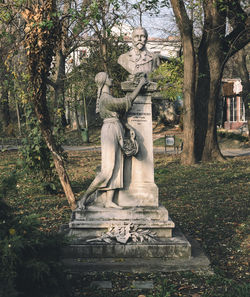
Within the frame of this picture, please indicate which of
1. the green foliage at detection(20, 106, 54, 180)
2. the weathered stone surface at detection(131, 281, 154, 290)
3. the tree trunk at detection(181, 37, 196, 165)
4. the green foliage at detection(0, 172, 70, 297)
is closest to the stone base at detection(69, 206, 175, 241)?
the weathered stone surface at detection(131, 281, 154, 290)

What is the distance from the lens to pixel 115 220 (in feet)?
19.6

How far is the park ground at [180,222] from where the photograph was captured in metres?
4.37

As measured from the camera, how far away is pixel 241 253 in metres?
6.36

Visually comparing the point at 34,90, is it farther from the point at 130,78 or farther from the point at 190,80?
the point at 190,80

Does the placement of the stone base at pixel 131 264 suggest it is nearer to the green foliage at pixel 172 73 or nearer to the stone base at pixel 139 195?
the stone base at pixel 139 195

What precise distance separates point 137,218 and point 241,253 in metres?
1.82

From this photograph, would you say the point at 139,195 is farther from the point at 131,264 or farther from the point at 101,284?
the point at 101,284

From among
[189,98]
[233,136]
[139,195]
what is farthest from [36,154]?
[233,136]

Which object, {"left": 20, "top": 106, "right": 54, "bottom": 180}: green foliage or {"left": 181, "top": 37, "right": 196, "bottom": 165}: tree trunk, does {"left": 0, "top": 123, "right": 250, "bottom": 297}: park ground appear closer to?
{"left": 20, "top": 106, "right": 54, "bottom": 180}: green foliage

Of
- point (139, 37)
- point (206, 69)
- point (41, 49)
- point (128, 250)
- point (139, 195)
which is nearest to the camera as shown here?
point (128, 250)

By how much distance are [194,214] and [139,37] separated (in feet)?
13.7

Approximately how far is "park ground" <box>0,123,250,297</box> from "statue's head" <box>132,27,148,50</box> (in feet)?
9.04

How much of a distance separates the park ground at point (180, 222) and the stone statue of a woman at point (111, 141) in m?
1.10

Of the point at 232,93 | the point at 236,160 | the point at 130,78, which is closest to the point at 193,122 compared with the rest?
the point at 236,160
